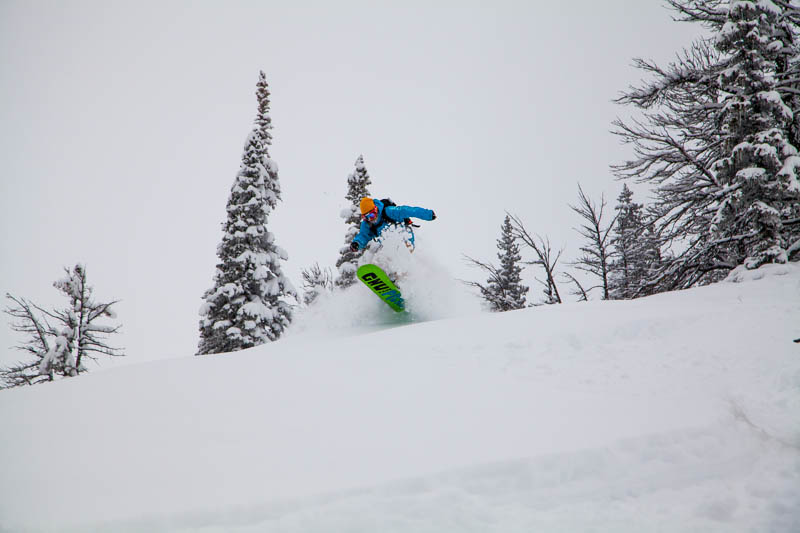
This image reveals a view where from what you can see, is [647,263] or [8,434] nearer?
[8,434]

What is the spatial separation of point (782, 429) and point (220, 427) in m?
4.87

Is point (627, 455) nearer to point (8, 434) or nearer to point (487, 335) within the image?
point (487, 335)

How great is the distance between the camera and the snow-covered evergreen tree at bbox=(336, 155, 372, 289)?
15512 mm

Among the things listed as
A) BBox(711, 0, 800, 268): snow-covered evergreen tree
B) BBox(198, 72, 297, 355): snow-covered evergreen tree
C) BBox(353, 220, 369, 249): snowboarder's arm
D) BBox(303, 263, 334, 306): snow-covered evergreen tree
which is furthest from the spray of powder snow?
BBox(303, 263, 334, 306): snow-covered evergreen tree

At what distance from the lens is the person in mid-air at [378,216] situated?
8.75m

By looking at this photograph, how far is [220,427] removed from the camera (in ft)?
11.3

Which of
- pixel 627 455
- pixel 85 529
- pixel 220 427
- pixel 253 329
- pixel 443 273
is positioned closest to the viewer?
pixel 85 529

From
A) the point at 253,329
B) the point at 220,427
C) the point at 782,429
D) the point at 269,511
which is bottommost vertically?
the point at 782,429

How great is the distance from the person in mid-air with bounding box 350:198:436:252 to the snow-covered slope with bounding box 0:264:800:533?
13.3 feet

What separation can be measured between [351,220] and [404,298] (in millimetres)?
8231

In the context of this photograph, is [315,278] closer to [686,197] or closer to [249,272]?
[249,272]

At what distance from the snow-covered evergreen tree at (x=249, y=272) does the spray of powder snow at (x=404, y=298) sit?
455 centimetres

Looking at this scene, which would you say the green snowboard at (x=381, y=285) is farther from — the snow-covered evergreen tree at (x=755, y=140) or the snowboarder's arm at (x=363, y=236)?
the snow-covered evergreen tree at (x=755, y=140)

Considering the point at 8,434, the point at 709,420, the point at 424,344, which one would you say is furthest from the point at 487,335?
the point at 8,434
